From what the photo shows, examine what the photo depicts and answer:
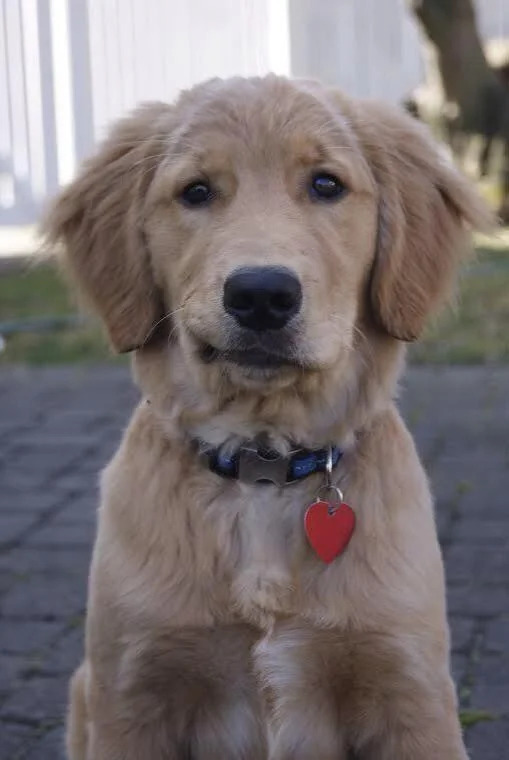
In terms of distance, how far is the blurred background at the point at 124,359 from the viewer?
4.21m

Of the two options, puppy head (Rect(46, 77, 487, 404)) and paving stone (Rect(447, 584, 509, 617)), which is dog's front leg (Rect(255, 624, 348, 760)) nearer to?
puppy head (Rect(46, 77, 487, 404))

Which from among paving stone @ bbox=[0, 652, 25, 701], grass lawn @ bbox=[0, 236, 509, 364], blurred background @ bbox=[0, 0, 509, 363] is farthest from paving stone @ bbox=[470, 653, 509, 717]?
blurred background @ bbox=[0, 0, 509, 363]

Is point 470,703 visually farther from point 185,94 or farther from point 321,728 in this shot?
point 185,94

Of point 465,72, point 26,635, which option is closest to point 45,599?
point 26,635

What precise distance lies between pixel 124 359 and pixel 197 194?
18.1ft

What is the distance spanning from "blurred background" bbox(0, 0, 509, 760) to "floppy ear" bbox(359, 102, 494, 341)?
0.90ft

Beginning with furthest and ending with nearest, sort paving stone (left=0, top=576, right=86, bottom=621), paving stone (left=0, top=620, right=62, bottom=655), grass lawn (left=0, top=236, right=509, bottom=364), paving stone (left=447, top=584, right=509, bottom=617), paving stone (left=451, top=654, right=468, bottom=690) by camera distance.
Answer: grass lawn (left=0, top=236, right=509, bottom=364), paving stone (left=0, top=576, right=86, bottom=621), paving stone (left=447, top=584, right=509, bottom=617), paving stone (left=0, top=620, right=62, bottom=655), paving stone (left=451, top=654, right=468, bottom=690)

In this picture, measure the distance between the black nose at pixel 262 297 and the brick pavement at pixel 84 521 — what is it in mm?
1477

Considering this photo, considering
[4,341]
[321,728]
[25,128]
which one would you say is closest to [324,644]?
[321,728]

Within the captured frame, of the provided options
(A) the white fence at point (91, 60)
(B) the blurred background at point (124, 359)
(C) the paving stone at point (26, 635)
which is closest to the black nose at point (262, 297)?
(B) the blurred background at point (124, 359)

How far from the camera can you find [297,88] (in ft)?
10.2

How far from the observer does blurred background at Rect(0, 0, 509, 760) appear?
4211mm

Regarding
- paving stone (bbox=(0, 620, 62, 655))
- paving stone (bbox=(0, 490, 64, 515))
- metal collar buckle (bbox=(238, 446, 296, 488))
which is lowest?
paving stone (bbox=(0, 490, 64, 515))

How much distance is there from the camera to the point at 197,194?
300 centimetres
